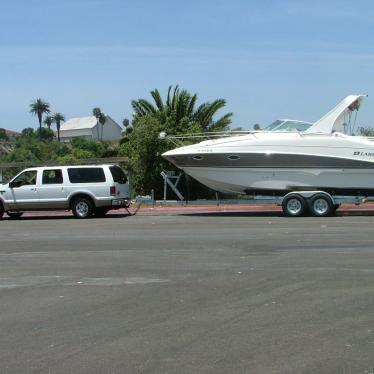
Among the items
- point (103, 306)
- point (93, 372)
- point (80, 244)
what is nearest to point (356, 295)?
point (103, 306)

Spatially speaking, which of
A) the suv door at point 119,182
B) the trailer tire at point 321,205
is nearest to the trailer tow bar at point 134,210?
the suv door at point 119,182

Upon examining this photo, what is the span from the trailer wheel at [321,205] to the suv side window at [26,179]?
32.0ft

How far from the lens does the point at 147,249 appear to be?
13.3 meters

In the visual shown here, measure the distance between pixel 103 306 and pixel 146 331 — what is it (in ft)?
4.54

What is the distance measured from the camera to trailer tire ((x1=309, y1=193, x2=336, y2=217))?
833 inches

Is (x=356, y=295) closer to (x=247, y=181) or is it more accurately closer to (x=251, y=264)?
(x=251, y=264)

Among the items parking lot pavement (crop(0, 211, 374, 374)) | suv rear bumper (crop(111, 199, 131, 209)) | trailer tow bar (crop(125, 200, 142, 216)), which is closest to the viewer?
parking lot pavement (crop(0, 211, 374, 374))

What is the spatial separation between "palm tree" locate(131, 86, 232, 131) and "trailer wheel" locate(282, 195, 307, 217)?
1454cm

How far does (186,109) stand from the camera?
3616cm

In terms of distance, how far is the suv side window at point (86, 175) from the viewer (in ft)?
74.1

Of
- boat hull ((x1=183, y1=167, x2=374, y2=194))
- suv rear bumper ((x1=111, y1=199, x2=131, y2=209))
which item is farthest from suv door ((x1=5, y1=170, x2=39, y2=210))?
boat hull ((x1=183, y1=167, x2=374, y2=194))

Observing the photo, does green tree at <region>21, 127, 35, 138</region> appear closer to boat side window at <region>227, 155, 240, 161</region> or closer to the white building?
the white building

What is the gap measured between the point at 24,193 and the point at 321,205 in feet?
33.9

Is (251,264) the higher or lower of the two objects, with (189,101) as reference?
lower
